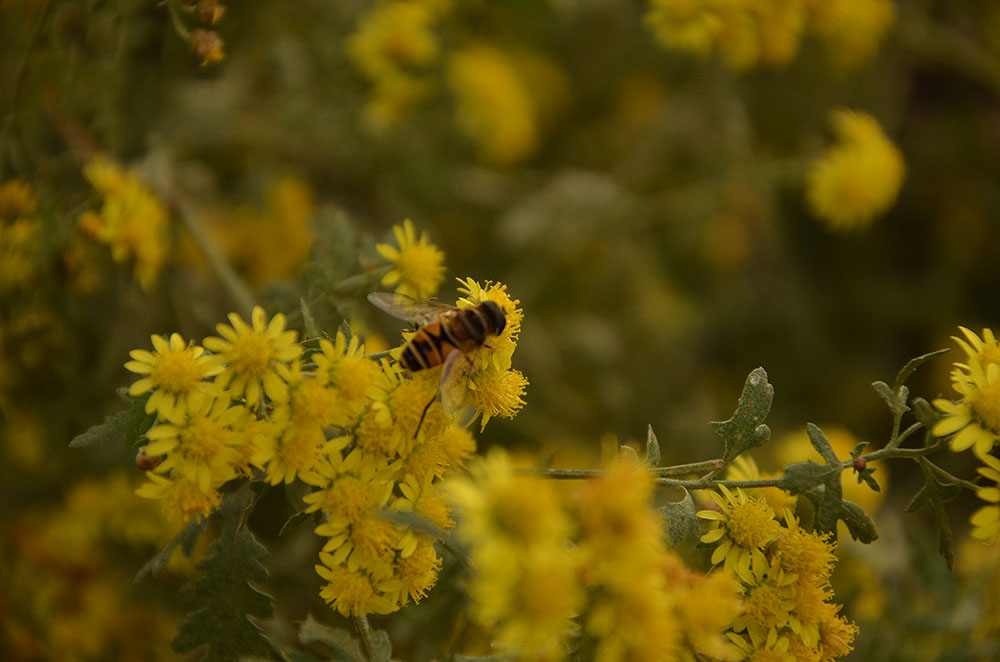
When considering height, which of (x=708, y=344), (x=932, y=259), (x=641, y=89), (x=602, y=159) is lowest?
(x=708, y=344)

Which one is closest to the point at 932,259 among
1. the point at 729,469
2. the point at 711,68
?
the point at 711,68

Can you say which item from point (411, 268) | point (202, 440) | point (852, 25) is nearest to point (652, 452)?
point (411, 268)

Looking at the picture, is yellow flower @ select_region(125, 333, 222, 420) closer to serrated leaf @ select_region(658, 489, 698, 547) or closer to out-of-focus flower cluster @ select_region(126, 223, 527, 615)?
out-of-focus flower cluster @ select_region(126, 223, 527, 615)

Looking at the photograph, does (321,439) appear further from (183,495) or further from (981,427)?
(981,427)

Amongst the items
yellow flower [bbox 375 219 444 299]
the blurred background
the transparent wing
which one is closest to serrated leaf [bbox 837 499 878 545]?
the blurred background

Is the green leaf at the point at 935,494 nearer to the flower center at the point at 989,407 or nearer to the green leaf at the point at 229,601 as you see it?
the flower center at the point at 989,407

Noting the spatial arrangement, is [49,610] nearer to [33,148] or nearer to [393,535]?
[33,148]

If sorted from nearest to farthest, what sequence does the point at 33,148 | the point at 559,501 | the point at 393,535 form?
the point at 559,501 → the point at 393,535 → the point at 33,148
